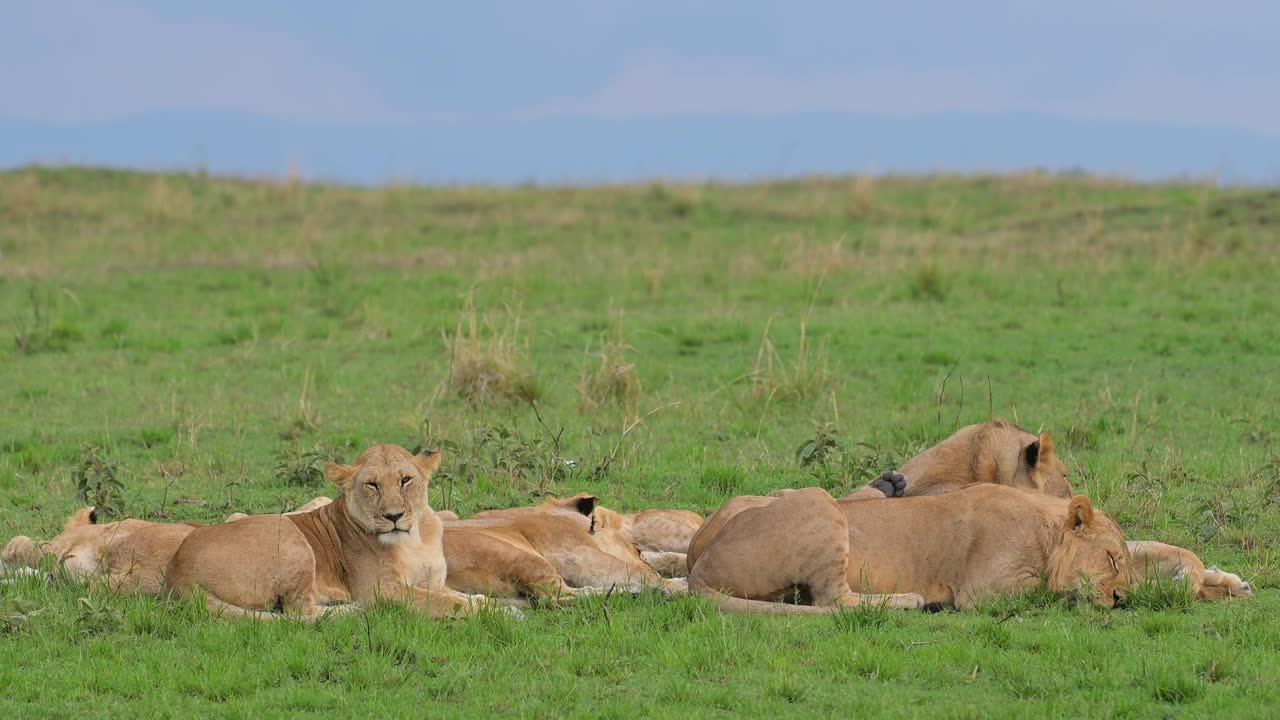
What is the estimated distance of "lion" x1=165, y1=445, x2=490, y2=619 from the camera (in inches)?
273

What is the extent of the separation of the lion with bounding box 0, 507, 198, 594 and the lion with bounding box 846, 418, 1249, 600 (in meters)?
3.38

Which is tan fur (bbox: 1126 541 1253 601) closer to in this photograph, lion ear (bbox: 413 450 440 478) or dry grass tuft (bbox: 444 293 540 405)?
lion ear (bbox: 413 450 440 478)

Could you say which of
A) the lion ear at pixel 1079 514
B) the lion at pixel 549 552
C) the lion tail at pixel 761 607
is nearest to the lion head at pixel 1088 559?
the lion ear at pixel 1079 514

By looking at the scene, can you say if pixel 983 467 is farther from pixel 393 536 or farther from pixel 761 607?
pixel 393 536

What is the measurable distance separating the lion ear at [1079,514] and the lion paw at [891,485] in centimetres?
113

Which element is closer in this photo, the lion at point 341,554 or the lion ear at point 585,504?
the lion at point 341,554

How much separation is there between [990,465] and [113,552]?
14.3ft

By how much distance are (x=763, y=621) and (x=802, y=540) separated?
0.49 metres

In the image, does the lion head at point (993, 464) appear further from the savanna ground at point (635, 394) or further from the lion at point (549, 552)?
the lion at point (549, 552)

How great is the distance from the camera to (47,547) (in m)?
7.65

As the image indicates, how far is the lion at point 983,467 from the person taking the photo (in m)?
7.95

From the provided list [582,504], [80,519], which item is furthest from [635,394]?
[80,519]

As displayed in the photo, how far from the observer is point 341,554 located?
7.29 metres

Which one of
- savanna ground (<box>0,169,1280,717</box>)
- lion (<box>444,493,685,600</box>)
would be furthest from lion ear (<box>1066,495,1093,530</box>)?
lion (<box>444,493,685,600</box>)
